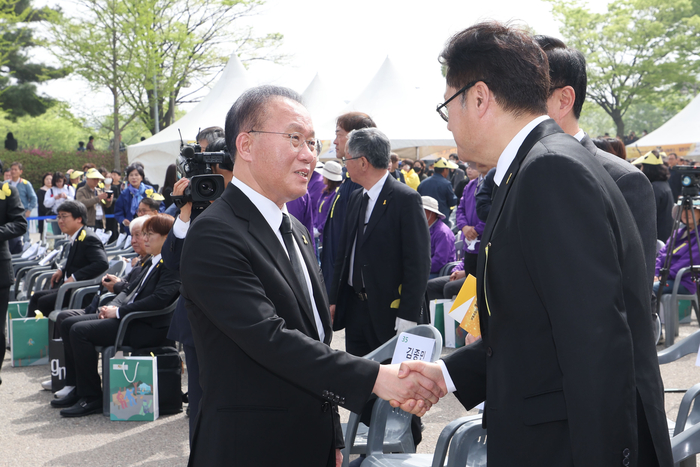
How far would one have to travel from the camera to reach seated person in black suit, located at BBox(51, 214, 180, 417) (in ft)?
17.3

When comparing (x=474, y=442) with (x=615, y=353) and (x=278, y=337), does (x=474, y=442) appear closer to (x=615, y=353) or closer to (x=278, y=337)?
(x=278, y=337)

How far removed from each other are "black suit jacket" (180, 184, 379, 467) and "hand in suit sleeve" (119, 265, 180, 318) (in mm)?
3415

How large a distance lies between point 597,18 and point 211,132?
112 feet

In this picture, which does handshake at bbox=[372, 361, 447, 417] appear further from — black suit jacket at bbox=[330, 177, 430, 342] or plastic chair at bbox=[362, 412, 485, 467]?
black suit jacket at bbox=[330, 177, 430, 342]

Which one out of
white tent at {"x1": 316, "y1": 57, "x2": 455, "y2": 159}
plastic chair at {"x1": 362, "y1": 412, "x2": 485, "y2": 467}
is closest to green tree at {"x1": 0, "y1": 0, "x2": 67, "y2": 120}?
white tent at {"x1": 316, "y1": 57, "x2": 455, "y2": 159}

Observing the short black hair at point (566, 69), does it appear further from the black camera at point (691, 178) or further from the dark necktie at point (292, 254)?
the black camera at point (691, 178)

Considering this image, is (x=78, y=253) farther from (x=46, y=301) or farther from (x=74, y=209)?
(x=46, y=301)

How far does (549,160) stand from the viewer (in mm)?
1434

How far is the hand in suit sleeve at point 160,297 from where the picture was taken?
525 centimetres

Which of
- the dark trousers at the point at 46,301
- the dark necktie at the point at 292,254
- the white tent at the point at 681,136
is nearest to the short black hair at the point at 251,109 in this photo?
the dark necktie at the point at 292,254

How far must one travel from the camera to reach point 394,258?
4.14 metres

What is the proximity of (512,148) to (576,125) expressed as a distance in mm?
883

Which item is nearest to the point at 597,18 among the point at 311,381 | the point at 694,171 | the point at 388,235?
the point at 694,171

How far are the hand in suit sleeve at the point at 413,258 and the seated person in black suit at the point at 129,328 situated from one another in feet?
6.97
